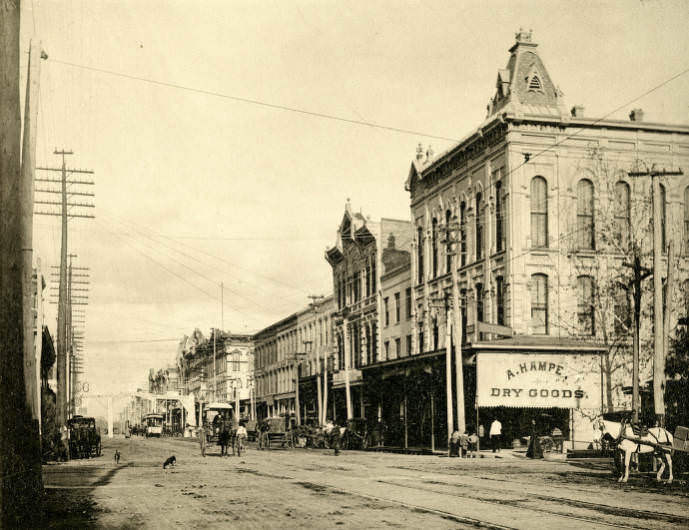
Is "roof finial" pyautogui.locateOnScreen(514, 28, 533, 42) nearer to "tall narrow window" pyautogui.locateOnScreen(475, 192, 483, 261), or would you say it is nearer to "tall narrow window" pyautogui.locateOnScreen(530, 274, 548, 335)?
"tall narrow window" pyautogui.locateOnScreen(475, 192, 483, 261)

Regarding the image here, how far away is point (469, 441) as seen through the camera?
3500cm

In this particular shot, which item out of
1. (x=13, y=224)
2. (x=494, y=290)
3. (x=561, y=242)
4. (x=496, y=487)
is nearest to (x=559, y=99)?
(x=561, y=242)

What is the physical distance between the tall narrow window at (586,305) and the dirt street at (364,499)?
13.7 metres

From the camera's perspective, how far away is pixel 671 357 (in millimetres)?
29047

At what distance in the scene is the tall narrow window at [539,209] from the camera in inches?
1516

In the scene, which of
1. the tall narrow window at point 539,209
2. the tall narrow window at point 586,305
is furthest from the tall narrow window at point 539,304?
the tall narrow window at point 539,209

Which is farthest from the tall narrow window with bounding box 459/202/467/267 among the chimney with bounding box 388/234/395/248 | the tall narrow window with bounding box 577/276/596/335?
the chimney with bounding box 388/234/395/248

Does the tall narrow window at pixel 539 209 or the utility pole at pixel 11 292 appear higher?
the tall narrow window at pixel 539 209

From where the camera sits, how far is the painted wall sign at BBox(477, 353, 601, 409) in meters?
37.5

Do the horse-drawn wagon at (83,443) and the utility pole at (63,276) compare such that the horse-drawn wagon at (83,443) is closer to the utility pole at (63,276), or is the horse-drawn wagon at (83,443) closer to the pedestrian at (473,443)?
the utility pole at (63,276)

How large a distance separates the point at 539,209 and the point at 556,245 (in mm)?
1745

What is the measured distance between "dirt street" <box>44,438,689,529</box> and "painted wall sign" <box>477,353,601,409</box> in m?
12.3

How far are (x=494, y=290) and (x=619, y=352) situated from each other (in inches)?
234

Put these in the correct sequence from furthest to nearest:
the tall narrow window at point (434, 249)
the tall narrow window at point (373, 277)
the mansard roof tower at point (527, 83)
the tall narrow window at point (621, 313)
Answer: the tall narrow window at point (373, 277), the tall narrow window at point (434, 249), the mansard roof tower at point (527, 83), the tall narrow window at point (621, 313)
